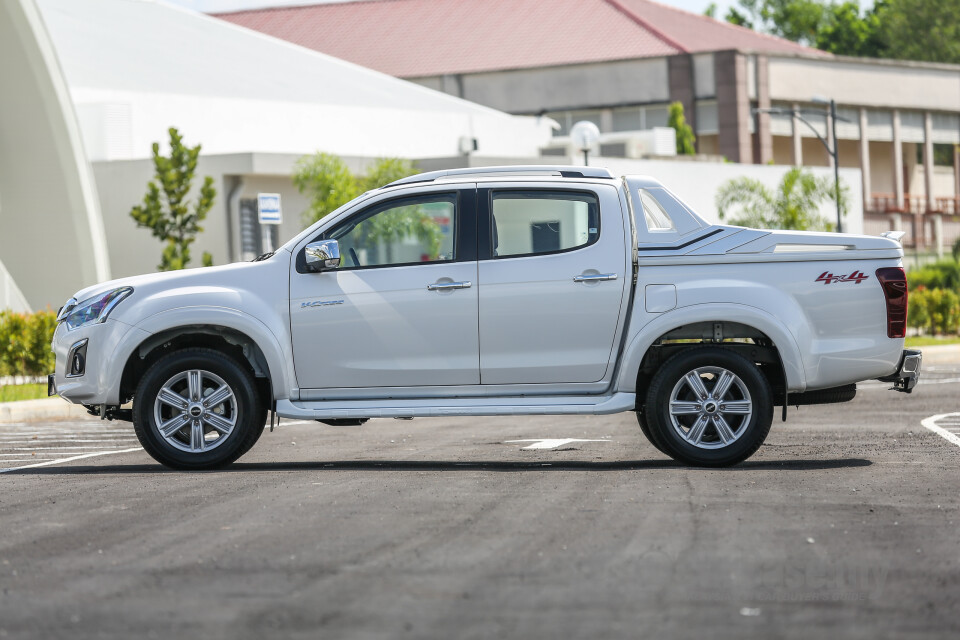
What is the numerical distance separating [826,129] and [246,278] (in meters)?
56.4

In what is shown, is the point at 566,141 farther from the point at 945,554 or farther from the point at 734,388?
the point at 945,554

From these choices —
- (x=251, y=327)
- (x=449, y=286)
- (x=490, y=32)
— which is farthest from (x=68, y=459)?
(x=490, y=32)

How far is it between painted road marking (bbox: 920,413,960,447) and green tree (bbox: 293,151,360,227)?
19.7 m

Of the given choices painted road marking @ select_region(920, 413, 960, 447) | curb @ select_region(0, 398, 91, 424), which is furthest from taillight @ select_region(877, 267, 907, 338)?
curb @ select_region(0, 398, 91, 424)

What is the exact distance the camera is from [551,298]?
10383mm

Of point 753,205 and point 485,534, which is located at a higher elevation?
point 753,205

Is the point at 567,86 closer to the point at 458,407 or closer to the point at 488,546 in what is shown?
the point at 458,407

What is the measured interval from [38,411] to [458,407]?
9.22 metres

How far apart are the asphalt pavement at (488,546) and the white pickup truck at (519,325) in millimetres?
467

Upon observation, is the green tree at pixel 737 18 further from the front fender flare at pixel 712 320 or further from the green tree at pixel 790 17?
the front fender flare at pixel 712 320

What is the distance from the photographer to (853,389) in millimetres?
10633

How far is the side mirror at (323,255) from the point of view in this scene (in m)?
10.4

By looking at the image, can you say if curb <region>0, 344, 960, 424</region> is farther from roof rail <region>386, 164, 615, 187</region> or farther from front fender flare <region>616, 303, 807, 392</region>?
front fender flare <region>616, 303, 807, 392</region>

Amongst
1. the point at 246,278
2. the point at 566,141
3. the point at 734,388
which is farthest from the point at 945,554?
the point at 566,141
